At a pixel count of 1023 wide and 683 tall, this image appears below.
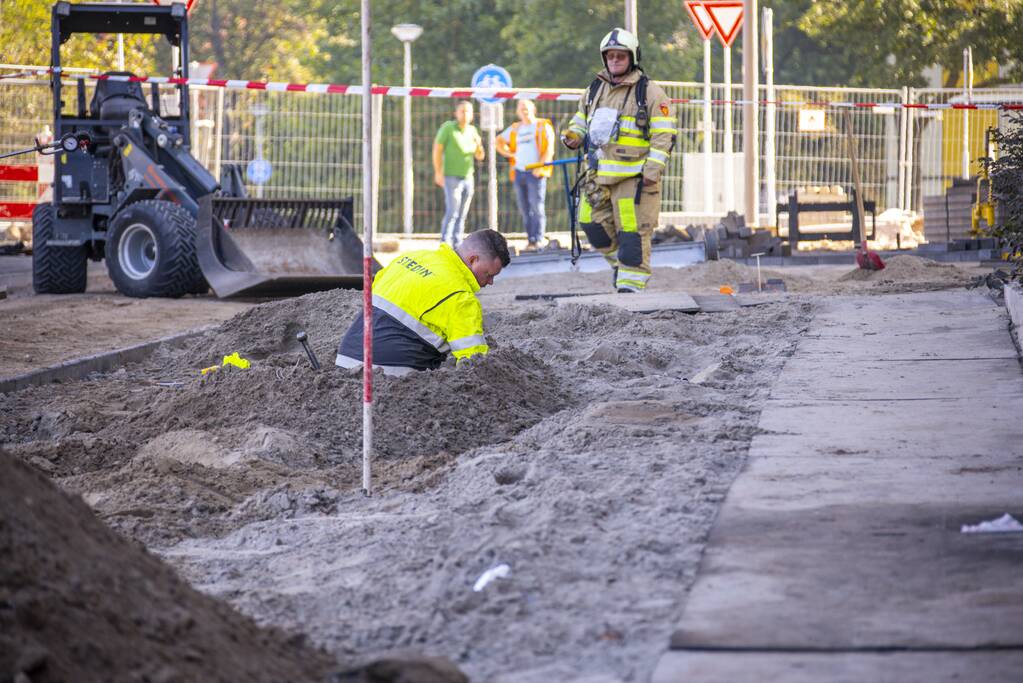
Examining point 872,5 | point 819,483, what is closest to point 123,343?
point 819,483

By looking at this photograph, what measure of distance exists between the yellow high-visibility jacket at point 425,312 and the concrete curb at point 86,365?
8.48 feet

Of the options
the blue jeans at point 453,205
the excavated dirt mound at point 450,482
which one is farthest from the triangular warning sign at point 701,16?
the excavated dirt mound at point 450,482

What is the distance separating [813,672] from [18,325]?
10086 millimetres

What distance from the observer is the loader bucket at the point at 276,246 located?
47.4 feet

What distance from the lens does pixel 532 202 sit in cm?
2280

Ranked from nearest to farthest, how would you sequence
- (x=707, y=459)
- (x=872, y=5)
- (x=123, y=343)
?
(x=707, y=459) < (x=123, y=343) < (x=872, y=5)

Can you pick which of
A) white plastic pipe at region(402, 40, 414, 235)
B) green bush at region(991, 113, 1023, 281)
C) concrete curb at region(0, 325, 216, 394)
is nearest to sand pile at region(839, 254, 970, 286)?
green bush at region(991, 113, 1023, 281)

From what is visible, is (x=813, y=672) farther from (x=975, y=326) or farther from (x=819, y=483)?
(x=975, y=326)

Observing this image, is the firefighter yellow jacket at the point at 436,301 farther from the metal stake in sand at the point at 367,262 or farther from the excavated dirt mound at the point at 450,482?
the metal stake in sand at the point at 367,262

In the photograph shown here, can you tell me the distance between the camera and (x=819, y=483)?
521 centimetres

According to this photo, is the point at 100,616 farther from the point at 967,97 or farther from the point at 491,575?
the point at 967,97

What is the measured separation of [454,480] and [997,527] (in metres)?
2.01

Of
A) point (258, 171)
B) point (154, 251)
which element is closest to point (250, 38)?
point (258, 171)

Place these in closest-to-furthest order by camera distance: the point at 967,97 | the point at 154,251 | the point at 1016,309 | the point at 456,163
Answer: the point at 1016,309
the point at 154,251
the point at 456,163
the point at 967,97
